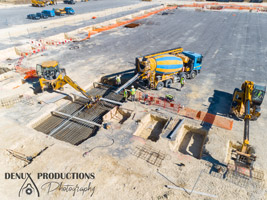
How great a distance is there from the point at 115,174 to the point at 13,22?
5493 cm

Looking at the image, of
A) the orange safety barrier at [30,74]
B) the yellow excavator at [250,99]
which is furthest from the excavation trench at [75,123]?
the yellow excavator at [250,99]

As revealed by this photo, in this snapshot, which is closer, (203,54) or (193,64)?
(193,64)

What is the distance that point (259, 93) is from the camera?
15.7m

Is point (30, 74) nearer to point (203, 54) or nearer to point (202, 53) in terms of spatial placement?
point (203, 54)

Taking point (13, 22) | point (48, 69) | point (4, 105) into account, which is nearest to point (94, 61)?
point (48, 69)

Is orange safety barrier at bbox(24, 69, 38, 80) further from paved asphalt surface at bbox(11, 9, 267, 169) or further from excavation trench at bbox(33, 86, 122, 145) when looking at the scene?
excavation trench at bbox(33, 86, 122, 145)

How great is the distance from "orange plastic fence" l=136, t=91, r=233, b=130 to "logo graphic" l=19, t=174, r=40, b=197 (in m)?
11.4

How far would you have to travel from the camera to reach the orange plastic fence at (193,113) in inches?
596

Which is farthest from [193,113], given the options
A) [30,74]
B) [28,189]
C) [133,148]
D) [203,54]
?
[30,74]

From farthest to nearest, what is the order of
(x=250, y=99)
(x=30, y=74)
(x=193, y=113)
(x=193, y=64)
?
(x=30, y=74) < (x=193, y=64) < (x=193, y=113) < (x=250, y=99)

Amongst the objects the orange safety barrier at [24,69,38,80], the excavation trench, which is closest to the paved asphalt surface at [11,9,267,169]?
the orange safety barrier at [24,69,38,80]

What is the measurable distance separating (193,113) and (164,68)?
623 centimetres

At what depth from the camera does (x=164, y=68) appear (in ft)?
65.7

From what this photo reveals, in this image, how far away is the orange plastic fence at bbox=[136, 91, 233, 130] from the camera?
15128mm
